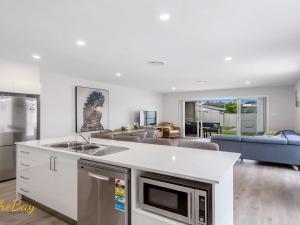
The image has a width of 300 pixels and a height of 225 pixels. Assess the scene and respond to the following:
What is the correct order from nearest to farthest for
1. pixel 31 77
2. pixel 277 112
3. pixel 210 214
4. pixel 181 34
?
pixel 210 214, pixel 181 34, pixel 31 77, pixel 277 112

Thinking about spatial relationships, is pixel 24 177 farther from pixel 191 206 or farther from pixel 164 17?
pixel 164 17

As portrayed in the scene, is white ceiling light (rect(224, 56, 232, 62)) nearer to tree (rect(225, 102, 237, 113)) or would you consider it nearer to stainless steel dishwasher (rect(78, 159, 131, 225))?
stainless steel dishwasher (rect(78, 159, 131, 225))

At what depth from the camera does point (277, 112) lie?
775cm

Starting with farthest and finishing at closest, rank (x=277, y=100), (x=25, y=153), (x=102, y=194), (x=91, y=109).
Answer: (x=277, y=100) < (x=91, y=109) < (x=25, y=153) < (x=102, y=194)

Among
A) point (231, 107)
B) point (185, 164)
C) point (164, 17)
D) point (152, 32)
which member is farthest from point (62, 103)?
point (231, 107)

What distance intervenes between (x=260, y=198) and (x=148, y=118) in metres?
6.20

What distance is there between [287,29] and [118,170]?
266 cm

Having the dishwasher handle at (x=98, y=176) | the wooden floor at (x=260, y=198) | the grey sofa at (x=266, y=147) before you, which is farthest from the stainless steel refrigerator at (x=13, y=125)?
the grey sofa at (x=266, y=147)

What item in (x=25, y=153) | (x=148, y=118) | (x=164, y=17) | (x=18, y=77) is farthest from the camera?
(x=148, y=118)

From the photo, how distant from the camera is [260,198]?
114 inches

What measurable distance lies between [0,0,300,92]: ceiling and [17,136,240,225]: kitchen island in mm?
1525

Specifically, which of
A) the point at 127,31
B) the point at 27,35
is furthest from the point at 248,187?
the point at 27,35


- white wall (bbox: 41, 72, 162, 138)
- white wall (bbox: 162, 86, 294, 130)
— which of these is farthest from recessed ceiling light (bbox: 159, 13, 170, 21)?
white wall (bbox: 162, 86, 294, 130)

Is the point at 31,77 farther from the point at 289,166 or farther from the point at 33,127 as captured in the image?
the point at 289,166
